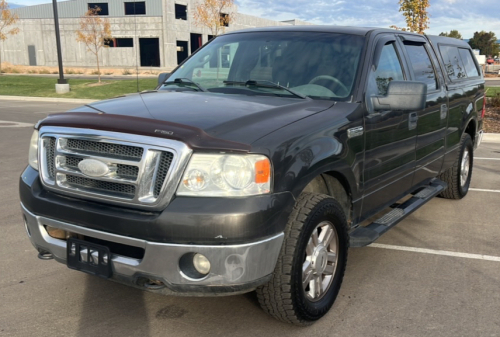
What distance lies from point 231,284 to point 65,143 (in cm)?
131

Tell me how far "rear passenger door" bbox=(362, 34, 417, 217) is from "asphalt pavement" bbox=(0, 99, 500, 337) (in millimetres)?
563

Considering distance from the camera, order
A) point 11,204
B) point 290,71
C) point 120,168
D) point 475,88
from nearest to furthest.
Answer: point 120,168 → point 290,71 → point 11,204 → point 475,88

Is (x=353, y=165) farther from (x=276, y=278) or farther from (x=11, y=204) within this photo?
(x=11, y=204)

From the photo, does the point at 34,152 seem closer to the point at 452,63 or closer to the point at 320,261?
the point at 320,261

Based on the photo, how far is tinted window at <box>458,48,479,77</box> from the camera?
631cm

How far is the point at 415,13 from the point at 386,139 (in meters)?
19.0

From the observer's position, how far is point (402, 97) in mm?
3760

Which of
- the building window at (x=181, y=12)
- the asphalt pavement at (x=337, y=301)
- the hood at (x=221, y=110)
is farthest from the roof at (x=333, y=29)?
the building window at (x=181, y=12)

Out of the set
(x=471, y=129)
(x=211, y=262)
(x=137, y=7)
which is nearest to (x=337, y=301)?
(x=211, y=262)

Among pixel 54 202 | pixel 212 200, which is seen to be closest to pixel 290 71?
pixel 212 200

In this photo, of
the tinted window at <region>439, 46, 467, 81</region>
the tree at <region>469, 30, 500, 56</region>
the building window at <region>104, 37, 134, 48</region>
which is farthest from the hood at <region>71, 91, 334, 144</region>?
the tree at <region>469, 30, 500, 56</region>

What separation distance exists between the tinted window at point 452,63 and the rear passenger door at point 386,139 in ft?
4.39

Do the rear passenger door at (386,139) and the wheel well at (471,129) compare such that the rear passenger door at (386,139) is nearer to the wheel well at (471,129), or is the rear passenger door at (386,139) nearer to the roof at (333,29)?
the roof at (333,29)

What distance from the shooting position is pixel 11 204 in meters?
Answer: 5.90
